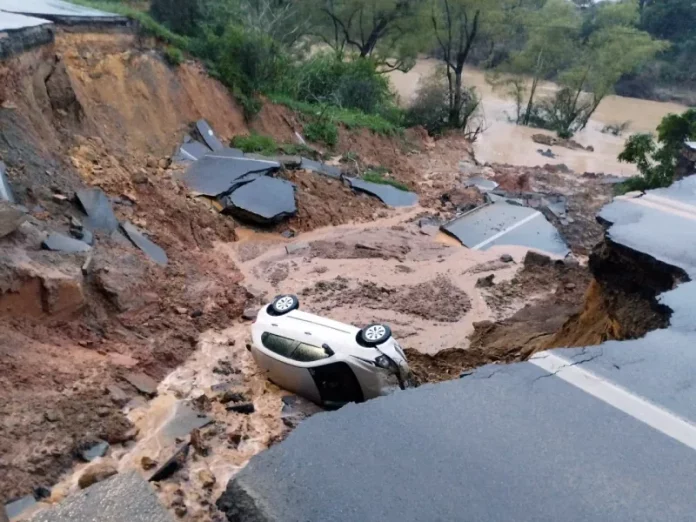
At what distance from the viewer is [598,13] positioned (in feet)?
106

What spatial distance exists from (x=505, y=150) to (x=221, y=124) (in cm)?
1463

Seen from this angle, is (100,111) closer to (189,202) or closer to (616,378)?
(189,202)

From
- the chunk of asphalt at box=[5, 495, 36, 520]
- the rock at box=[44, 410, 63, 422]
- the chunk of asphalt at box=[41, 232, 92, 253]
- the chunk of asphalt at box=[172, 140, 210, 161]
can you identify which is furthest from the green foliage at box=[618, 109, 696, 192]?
the chunk of asphalt at box=[5, 495, 36, 520]

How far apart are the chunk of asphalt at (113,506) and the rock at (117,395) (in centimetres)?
255

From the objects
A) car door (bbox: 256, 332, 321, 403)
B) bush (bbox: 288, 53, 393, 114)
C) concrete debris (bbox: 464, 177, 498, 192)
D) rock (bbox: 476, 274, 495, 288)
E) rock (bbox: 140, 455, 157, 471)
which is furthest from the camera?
bush (bbox: 288, 53, 393, 114)

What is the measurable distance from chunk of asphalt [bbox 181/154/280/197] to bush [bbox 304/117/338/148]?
4028mm

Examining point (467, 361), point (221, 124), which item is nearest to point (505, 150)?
point (221, 124)

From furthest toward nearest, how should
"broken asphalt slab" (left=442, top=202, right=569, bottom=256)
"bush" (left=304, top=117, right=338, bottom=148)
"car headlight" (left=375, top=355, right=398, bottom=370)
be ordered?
1. "bush" (left=304, top=117, right=338, bottom=148)
2. "broken asphalt slab" (left=442, top=202, right=569, bottom=256)
3. "car headlight" (left=375, top=355, right=398, bottom=370)

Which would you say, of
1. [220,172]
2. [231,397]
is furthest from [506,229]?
[231,397]

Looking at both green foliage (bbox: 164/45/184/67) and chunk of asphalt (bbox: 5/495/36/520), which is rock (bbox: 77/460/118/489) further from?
green foliage (bbox: 164/45/184/67)

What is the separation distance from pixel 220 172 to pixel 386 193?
13.7ft

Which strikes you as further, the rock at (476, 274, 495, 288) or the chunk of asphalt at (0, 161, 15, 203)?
the rock at (476, 274, 495, 288)

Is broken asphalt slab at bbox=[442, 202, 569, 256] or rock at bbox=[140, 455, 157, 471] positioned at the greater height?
rock at bbox=[140, 455, 157, 471]

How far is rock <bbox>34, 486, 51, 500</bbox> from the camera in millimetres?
5358
